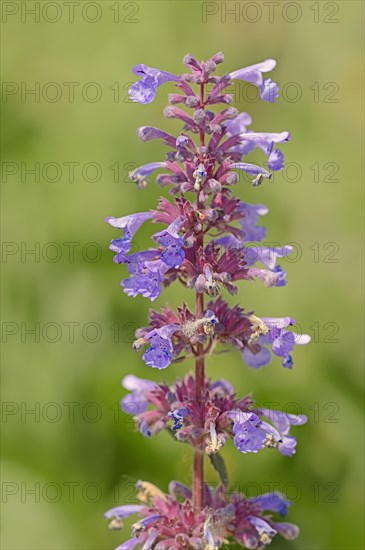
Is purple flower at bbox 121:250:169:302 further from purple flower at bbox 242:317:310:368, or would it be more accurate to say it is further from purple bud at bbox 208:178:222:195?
purple flower at bbox 242:317:310:368

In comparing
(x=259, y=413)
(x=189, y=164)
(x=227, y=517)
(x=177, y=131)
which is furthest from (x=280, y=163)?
(x=177, y=131)

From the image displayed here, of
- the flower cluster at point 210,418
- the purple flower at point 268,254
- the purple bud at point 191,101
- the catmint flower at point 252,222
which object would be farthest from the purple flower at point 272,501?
the purple bud at point 191,101

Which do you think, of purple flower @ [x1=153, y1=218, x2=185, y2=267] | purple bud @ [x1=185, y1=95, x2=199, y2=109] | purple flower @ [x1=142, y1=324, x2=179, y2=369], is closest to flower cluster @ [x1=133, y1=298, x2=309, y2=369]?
purple flower @ [x1=142, y1=324, x2=179, y2=369]

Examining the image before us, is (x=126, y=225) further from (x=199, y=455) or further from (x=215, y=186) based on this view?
(x=199, y=455)

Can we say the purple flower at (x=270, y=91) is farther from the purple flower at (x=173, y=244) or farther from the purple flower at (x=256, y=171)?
the purple flower at (x=173, y=244)

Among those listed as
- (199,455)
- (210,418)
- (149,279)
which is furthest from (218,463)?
(149,279)

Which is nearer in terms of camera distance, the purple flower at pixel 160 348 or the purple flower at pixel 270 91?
the purple flower at pixel 160 348
